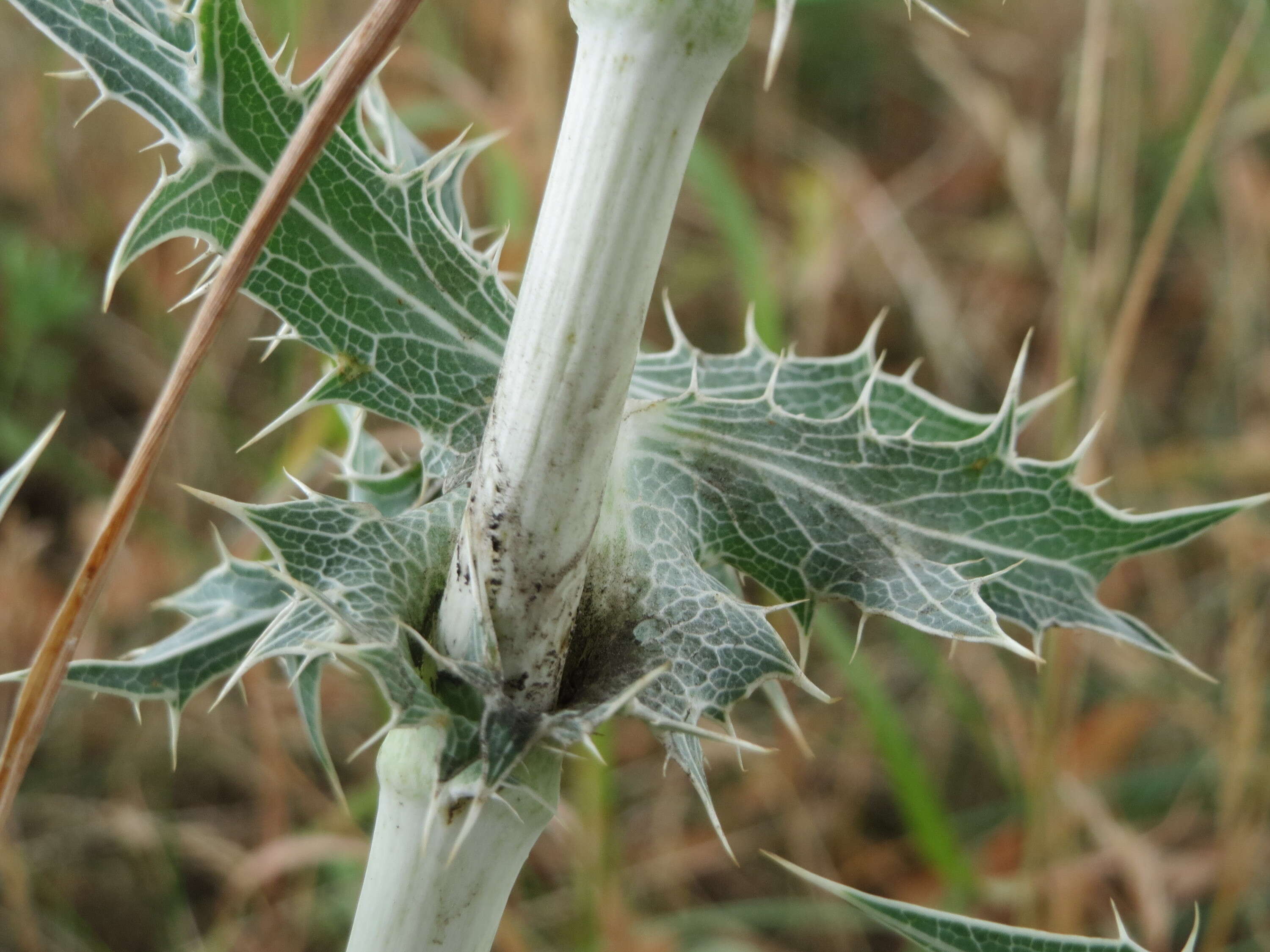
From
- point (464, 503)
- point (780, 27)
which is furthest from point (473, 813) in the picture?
point (780, 27)

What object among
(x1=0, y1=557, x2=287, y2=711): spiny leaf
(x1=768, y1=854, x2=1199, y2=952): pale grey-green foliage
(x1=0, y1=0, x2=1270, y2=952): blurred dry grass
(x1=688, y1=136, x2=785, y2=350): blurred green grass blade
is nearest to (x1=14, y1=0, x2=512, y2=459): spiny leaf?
(x1=0, y1=557, x2=287, y2=711): spiny leaf

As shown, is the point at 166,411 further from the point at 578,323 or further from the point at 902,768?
the point at 902,768

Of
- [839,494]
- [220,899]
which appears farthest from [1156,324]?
[220,899]

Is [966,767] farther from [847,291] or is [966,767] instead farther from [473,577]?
[473,577]

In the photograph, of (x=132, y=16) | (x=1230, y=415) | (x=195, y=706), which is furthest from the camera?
(x=1230, y=415)

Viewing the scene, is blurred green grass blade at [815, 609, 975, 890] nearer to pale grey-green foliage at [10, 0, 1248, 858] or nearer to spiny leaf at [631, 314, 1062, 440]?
spiny leaf at [631, 314, 1062, 440]

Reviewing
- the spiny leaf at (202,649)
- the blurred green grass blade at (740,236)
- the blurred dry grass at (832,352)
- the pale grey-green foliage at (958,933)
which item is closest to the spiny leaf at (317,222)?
the spiny leaf at (202,649)

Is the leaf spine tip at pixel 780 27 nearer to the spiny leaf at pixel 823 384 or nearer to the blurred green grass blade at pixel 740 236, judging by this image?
the spiny leaf at pixel 823 384

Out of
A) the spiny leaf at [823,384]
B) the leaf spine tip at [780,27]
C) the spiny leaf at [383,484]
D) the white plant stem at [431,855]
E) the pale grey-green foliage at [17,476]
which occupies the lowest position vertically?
the white plant stem at [431,855]
